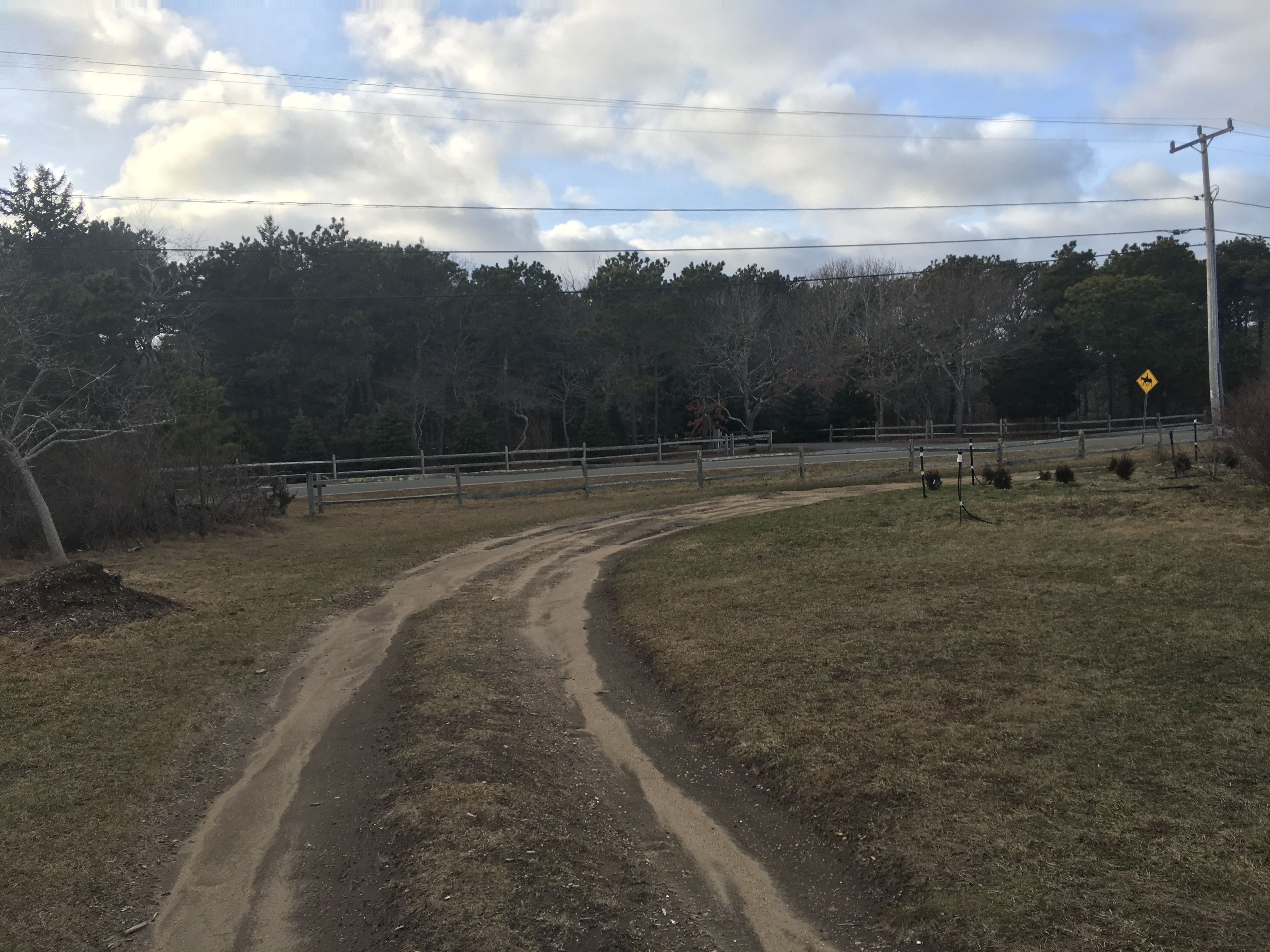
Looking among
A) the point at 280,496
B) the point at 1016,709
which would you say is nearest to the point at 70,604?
the point at 1016,709

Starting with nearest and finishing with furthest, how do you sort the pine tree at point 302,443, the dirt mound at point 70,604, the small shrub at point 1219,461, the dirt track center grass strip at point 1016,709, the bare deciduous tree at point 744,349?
the dirt track center grass strip at point 1016,709 < the dirt mound at point 70,604 < the small shrub at point 1219,461 < the pine tree at point 302,443 < the bare deciduous tree at point 744,349

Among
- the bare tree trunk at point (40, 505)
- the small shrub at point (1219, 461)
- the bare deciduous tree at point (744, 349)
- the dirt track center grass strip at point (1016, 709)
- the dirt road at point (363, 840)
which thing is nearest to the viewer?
the dirt track center grass strip at point (1016, 709)

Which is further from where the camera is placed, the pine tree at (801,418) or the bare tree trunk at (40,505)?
the pine tree at (801,418)

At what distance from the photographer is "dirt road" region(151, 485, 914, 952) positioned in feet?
12.4

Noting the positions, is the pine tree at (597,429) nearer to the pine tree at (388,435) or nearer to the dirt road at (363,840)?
the pine tree at (388,435)

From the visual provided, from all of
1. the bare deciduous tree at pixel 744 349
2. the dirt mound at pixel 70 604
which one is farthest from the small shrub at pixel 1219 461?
the bare deciduous tree at pixel 744 349

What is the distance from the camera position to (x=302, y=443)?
123 ft

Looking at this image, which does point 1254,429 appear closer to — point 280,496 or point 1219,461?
point 1219,461

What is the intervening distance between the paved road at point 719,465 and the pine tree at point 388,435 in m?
6.21

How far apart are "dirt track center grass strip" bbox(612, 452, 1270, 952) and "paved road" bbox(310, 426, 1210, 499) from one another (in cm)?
1327

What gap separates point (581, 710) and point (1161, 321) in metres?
50.5

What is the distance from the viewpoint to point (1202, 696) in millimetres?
5742

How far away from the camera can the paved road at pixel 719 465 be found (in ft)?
81.6

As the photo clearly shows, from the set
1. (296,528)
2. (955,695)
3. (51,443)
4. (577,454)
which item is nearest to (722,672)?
(955,695)
